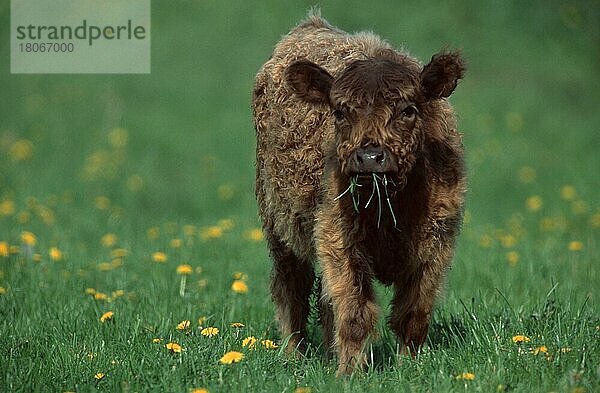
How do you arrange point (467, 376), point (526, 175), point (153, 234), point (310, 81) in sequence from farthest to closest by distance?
point (526, 175), point (153, 234), point (310, 81), point (467, 376)

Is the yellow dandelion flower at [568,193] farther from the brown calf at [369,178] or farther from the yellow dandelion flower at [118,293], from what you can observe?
the brown calf at [369,178]

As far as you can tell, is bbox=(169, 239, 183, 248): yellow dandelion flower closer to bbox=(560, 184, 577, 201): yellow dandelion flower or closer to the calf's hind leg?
the calf's hind leg

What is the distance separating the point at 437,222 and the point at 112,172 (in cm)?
1036

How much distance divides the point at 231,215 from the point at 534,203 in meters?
4.15

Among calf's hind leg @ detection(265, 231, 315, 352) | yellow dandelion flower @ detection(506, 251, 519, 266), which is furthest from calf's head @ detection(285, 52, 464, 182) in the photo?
yellow dandelion flower @ detection(506, 251, 519, 266)

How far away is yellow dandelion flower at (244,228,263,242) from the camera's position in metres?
11.2

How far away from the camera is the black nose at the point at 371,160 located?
532 centimetres

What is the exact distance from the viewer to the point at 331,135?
244 inches

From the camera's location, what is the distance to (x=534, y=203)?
13414 mm

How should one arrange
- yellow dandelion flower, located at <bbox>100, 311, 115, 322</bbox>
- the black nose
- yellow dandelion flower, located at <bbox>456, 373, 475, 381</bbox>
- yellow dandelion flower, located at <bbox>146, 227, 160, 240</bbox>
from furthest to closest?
yellow dandelion flower, located at <bbox>146, 227, 160, 240</bbox> → yellow dandelion flower, located at <bbox>100, 311, 115, 322</bbox> → the black nose → yellow dandelion flower, located at <bbox>456, 373, 475, 381</bbox>

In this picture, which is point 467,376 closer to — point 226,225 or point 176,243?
point 176,243

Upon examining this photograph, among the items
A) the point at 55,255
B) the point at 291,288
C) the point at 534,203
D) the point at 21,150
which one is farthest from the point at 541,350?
the point at 21,150

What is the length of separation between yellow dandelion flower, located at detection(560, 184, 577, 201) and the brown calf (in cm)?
770

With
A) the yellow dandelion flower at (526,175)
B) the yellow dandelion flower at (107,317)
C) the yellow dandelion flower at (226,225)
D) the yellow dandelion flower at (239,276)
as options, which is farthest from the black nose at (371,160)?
the yellow dandelion flower at (526,175)
